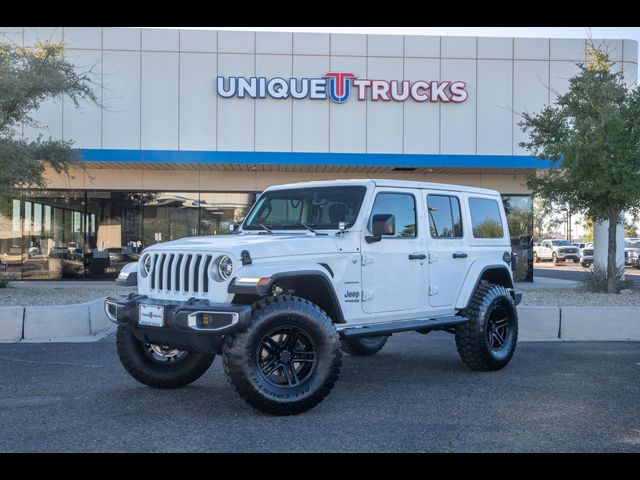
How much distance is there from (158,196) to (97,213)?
6.43ft

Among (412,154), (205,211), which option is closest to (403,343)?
(412,154)

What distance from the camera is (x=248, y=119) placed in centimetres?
1906

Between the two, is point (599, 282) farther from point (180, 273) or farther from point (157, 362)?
point (180, 273)

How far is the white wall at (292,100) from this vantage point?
18.9 metres

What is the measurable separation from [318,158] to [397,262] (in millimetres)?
12189

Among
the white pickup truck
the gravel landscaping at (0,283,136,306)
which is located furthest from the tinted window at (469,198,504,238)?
the white pickup truck

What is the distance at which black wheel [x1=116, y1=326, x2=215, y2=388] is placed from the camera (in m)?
6.25

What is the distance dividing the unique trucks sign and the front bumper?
1433cm

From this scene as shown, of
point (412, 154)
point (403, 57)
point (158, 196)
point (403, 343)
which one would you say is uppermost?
point (403, 57)

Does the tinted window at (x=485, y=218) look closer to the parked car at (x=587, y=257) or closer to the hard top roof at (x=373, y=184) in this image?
the hard top roof at (x=373, y=184)

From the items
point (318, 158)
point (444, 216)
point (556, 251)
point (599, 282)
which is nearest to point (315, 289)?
point (444, 216)

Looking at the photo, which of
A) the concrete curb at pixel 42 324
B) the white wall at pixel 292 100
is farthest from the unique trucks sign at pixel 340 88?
the concrete curb at pixel 42 324

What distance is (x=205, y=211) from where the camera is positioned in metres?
20.0

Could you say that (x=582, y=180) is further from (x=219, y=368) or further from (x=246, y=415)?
(x=246, y=415)
